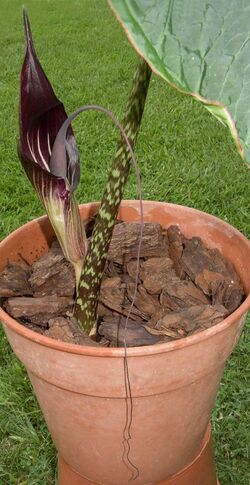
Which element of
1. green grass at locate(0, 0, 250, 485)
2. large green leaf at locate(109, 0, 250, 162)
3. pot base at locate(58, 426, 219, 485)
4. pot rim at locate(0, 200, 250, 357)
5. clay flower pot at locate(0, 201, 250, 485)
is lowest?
green grass at locate(0, 0, 250, 485)

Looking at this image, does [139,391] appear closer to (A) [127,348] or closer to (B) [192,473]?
(A) [127,348]

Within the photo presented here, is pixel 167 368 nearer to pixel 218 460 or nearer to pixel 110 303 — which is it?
pixel 110 303

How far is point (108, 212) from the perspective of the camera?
777 mm

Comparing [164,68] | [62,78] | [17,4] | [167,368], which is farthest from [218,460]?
[17,4]

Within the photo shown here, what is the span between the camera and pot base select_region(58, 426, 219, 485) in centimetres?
88

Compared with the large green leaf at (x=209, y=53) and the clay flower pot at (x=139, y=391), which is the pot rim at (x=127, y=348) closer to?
the clay flower pot at (x=139, y=391)

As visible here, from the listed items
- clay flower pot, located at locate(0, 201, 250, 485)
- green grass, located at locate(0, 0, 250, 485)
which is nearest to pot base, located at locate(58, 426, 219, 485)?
clay flower pot, located at locate(0, 201, 250, 485)

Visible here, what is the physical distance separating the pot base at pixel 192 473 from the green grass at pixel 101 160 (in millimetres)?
158

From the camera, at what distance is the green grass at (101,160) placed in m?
1.13

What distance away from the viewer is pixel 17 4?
164 inches

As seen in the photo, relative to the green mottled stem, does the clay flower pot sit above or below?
below

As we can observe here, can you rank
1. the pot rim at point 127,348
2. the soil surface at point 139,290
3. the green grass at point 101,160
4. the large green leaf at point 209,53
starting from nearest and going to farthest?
the large green leaf at point 209,53
the pot rim at point 127,348
the soil surface at point 139,290
the green grass at point 101,160

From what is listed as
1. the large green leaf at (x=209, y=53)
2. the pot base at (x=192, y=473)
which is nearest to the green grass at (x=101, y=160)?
the pot base at (x=192, y=473)

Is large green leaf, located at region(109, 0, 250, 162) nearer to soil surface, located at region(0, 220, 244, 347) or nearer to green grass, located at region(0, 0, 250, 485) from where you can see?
soil surface, located at region(0, 220, 244, 347)
